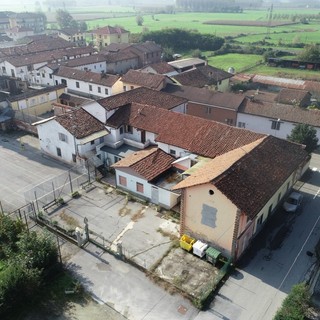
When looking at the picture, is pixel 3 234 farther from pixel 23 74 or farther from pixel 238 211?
pixel 23 74

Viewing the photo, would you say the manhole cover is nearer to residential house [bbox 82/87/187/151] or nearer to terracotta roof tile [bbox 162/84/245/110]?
residential house [bbox 82/87/187/151]

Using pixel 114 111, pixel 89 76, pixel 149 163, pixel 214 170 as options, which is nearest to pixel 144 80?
pixel 89 76

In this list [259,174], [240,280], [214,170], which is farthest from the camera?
[259,174]

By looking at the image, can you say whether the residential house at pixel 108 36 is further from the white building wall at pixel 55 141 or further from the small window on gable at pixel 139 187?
the small window on gable at pixel 139 187

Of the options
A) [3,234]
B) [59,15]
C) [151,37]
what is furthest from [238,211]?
[59,15]

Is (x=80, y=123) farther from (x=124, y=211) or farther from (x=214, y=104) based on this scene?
(x=214, y=104)

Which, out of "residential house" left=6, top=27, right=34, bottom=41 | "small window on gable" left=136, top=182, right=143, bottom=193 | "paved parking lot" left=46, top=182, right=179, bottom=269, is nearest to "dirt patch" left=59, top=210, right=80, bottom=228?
"paved parking lot" left=46, top=182, right=179, bottom=269
